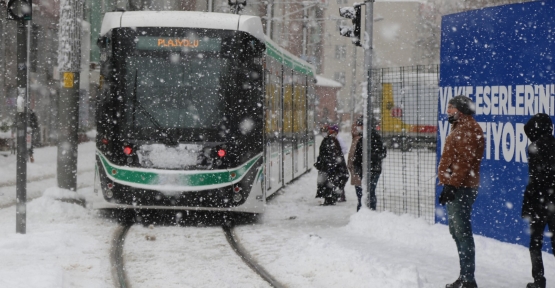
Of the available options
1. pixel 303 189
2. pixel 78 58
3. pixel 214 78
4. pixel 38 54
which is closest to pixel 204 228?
pixel 214 78

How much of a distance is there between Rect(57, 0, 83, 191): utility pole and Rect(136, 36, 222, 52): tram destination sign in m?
2.42

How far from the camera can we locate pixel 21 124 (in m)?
10.3

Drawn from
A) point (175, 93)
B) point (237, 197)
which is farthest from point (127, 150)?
point (237, 197)

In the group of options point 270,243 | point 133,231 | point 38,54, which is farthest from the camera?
point 38,54

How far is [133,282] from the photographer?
8047 mm

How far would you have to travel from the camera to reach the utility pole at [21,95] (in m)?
9.96

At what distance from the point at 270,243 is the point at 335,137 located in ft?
20.2

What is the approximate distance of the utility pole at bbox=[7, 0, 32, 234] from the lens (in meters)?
9.96

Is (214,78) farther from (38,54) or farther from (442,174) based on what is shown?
(38,54)

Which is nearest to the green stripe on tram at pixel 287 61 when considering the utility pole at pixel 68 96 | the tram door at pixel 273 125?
the tram door at pixel 273 125

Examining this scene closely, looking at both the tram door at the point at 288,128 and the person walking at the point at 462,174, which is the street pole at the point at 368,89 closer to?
the tram door at the point at 288,128

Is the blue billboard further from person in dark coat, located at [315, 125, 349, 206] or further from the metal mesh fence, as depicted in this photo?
person in dark coat, located at [315, 125, 349, 206]

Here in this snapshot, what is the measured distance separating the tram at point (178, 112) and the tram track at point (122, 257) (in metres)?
0.47

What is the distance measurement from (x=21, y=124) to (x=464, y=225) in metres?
5.62
